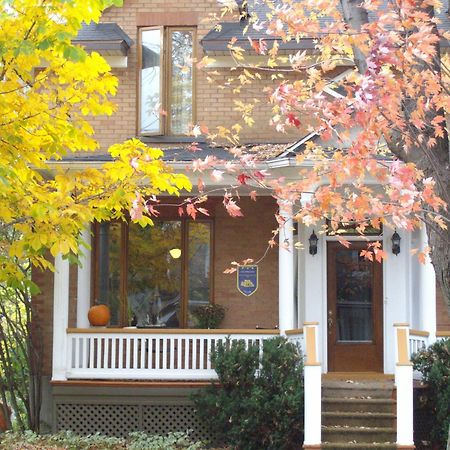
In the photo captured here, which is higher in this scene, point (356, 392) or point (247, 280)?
point (247, 280)

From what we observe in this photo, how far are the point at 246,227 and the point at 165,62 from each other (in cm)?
323

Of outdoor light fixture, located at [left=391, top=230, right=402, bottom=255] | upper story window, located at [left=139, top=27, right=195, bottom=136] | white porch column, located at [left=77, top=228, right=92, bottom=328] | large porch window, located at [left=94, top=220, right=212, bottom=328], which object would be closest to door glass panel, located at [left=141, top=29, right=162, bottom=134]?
upper story window, located at [left=139, top=27, right=195, bottom=136]

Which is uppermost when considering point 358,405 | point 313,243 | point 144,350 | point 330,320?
point 313,243

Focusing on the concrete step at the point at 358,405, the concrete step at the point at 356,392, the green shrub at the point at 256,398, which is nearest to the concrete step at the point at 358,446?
the green shrub at the point at 256,398

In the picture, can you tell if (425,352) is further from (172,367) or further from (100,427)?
(100,427)

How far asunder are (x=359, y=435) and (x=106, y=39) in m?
7.93

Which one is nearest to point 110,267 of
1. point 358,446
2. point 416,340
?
point 416,340

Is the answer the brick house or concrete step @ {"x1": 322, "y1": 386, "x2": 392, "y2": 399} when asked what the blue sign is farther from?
concrete step @ {"x1": 322, "y1": 386, "x2": 392, "y2": 399}

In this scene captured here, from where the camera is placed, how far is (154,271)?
16.2 m

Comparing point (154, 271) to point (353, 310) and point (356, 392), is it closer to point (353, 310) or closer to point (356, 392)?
point (353, 310)

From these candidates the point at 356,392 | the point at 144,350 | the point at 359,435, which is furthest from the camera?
the point at 144,350

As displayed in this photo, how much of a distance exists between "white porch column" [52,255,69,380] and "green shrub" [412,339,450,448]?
17.3ft

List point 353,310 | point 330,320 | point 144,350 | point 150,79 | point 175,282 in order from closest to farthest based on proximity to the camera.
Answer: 1. point 144,350
2. point 330,320
3. point 353,310
4. point 175,282
5. point 150,79

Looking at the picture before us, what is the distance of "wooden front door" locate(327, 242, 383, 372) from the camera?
15.7 meters
